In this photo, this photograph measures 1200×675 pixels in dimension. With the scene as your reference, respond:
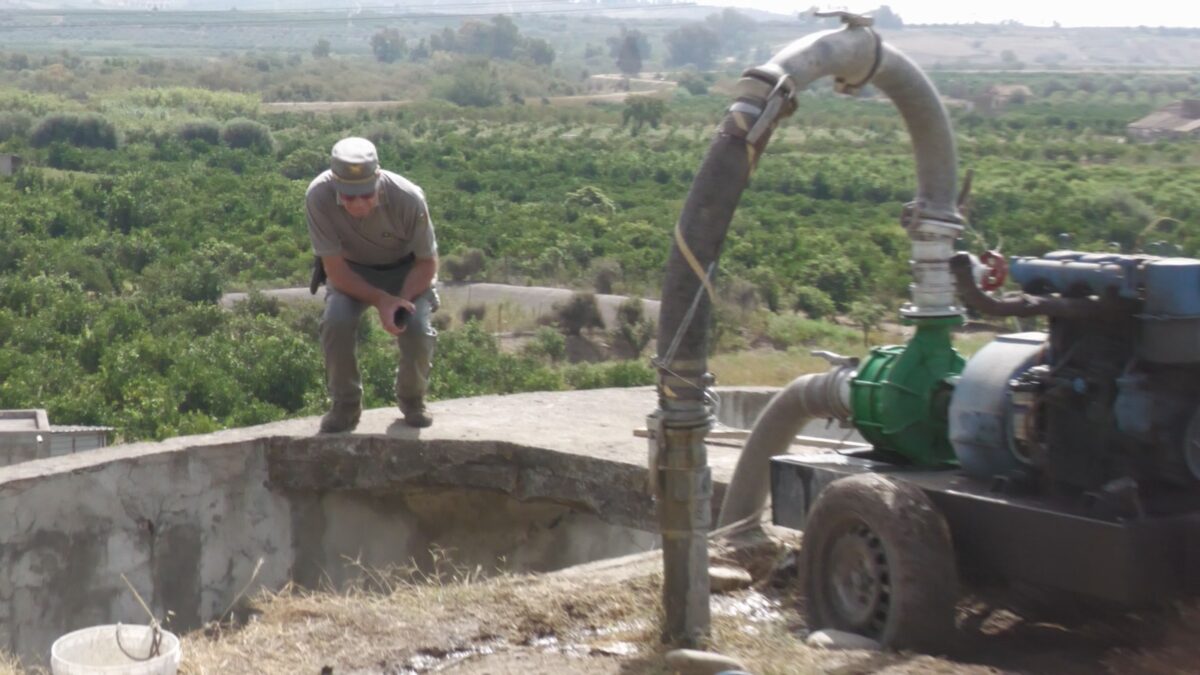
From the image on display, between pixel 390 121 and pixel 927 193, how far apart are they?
7599 cm

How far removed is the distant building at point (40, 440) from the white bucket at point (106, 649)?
4.97 meters

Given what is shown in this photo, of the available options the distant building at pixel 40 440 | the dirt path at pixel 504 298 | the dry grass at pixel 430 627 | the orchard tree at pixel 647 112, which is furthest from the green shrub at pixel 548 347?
the orchard tree at pixel 647 112


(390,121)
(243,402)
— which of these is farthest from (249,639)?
(390,121)

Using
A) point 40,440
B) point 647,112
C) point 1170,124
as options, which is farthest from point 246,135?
point 40,440

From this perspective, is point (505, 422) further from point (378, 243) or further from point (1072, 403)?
point (1072, 403)

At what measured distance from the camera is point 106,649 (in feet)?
18.2

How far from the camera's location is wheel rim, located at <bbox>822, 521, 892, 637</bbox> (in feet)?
16.5

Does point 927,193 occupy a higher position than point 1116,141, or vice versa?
point 927,193

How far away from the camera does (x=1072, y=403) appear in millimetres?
4863

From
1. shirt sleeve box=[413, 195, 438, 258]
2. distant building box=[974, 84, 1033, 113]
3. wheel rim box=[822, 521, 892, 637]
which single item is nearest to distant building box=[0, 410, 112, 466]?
shirt sleeve box=[413, 195, 438, 258]

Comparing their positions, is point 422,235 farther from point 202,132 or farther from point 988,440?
point 202,132

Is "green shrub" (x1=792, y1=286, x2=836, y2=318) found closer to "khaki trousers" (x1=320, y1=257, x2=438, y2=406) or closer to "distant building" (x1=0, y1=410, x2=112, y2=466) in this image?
"distant building" (x1=0, y1=410, x2=112, y2=466)

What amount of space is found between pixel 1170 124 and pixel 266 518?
46.6m

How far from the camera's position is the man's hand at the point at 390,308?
24.9ft
